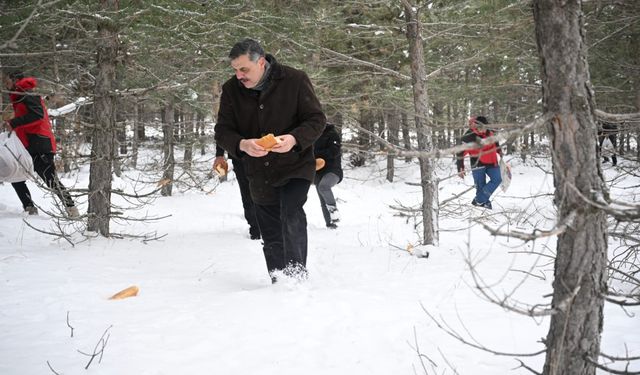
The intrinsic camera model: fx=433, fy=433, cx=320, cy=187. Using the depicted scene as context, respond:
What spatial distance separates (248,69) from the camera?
346 cm

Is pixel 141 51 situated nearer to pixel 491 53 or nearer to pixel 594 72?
pixel 491 53

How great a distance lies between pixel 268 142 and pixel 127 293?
63.9 inches

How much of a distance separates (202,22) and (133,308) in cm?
372

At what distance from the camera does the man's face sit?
3.41 meters

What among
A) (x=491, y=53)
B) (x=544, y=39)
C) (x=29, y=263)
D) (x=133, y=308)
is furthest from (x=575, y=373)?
(x=491, y=53)

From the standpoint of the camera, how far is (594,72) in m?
10.9

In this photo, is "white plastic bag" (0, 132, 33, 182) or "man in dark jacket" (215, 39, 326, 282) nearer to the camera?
"man in dark jacket" (215, 39, 326, 282)

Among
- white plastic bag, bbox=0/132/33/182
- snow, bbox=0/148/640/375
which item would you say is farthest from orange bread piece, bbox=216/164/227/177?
white plastic bag, bbox=0/132/33/182

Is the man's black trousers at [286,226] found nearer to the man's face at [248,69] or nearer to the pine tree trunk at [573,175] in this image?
the man's face at [248,69]

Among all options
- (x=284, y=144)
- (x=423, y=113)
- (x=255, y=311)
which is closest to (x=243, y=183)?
(x=423, y=113)

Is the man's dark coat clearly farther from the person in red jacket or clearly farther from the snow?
the person in red jacket

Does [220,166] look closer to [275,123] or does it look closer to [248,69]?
[275,123]

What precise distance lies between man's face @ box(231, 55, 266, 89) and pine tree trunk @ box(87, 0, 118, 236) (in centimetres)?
262

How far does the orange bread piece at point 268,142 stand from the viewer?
3.25 meters
